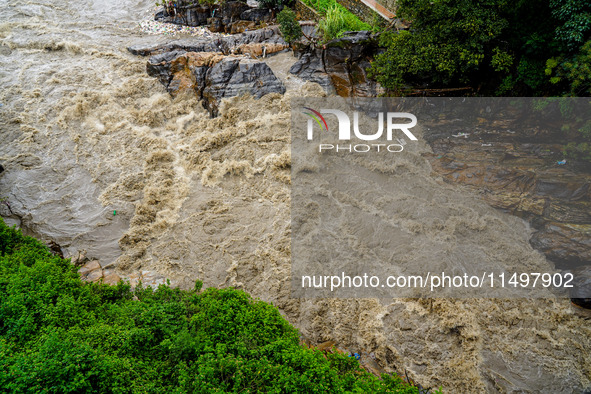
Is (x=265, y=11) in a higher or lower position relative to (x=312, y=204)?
higher

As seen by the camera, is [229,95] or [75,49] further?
[75,49]

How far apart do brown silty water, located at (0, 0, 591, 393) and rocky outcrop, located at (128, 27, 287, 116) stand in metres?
0.50

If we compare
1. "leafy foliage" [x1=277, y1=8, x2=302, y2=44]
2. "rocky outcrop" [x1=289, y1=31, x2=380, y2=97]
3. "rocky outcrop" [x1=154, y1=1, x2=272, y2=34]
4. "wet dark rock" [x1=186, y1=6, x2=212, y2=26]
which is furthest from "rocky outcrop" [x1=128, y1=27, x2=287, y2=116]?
"wet dark rock" [x1=186, y1=6, x2=212, y2=26]

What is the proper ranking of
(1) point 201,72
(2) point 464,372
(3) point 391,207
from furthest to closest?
(1) point 201,72 < (3) point 391,207 < (2) point 464,372

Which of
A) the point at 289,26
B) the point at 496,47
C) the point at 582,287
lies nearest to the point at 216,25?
the point at 289,26

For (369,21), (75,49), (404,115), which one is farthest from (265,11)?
(404,115)

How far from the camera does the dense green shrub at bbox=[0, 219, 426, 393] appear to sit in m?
4.35

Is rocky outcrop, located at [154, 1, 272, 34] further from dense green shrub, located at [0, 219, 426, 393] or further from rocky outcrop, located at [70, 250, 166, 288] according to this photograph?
dense green shrub, located at [0, 219, 426, 393]

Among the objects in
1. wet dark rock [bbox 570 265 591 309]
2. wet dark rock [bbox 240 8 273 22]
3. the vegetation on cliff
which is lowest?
wet dark rock [bbox 570 265 591 309]

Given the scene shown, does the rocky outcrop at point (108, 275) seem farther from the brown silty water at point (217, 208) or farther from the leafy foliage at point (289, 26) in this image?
the leafy foliage at point (289, 26)

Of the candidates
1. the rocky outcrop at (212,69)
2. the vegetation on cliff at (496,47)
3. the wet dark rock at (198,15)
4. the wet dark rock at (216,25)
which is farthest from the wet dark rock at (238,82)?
the wet dark rock at (198,15)

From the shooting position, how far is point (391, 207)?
33.4 feet

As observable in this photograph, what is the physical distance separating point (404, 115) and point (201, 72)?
7.93 metres

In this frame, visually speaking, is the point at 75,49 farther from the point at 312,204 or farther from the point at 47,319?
the point at 47,319
